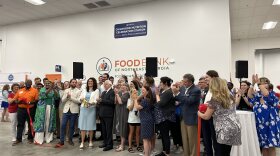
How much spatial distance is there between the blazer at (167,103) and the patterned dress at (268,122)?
1323mm

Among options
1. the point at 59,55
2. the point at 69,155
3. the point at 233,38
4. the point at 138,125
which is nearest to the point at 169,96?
the point at 138,125

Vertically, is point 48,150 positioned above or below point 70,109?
below

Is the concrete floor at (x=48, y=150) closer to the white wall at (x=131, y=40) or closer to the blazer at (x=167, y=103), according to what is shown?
the blazer at (x=167, y=103)

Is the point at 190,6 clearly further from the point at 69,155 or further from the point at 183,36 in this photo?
the point at 69,155

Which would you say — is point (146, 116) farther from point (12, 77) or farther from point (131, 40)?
point (12, 77)

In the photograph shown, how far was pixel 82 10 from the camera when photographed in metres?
8.37

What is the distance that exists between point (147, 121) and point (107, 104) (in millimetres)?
1132

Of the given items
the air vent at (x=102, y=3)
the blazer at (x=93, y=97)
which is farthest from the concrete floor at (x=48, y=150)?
the air vent at (x=102, y=3)

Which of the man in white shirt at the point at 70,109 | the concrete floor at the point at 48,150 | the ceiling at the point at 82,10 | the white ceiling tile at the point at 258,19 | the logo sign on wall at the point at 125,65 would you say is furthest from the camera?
the white ceiling tile at the point at 258,19

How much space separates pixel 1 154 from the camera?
434 centimetres

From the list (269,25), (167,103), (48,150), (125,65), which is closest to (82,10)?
(125,65)

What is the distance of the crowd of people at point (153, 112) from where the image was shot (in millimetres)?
2709

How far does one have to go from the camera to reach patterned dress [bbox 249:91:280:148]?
3309 millimetres

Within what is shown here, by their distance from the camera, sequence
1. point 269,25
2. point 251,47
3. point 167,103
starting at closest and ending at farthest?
point 167,103, point 269,25, point 251,47
